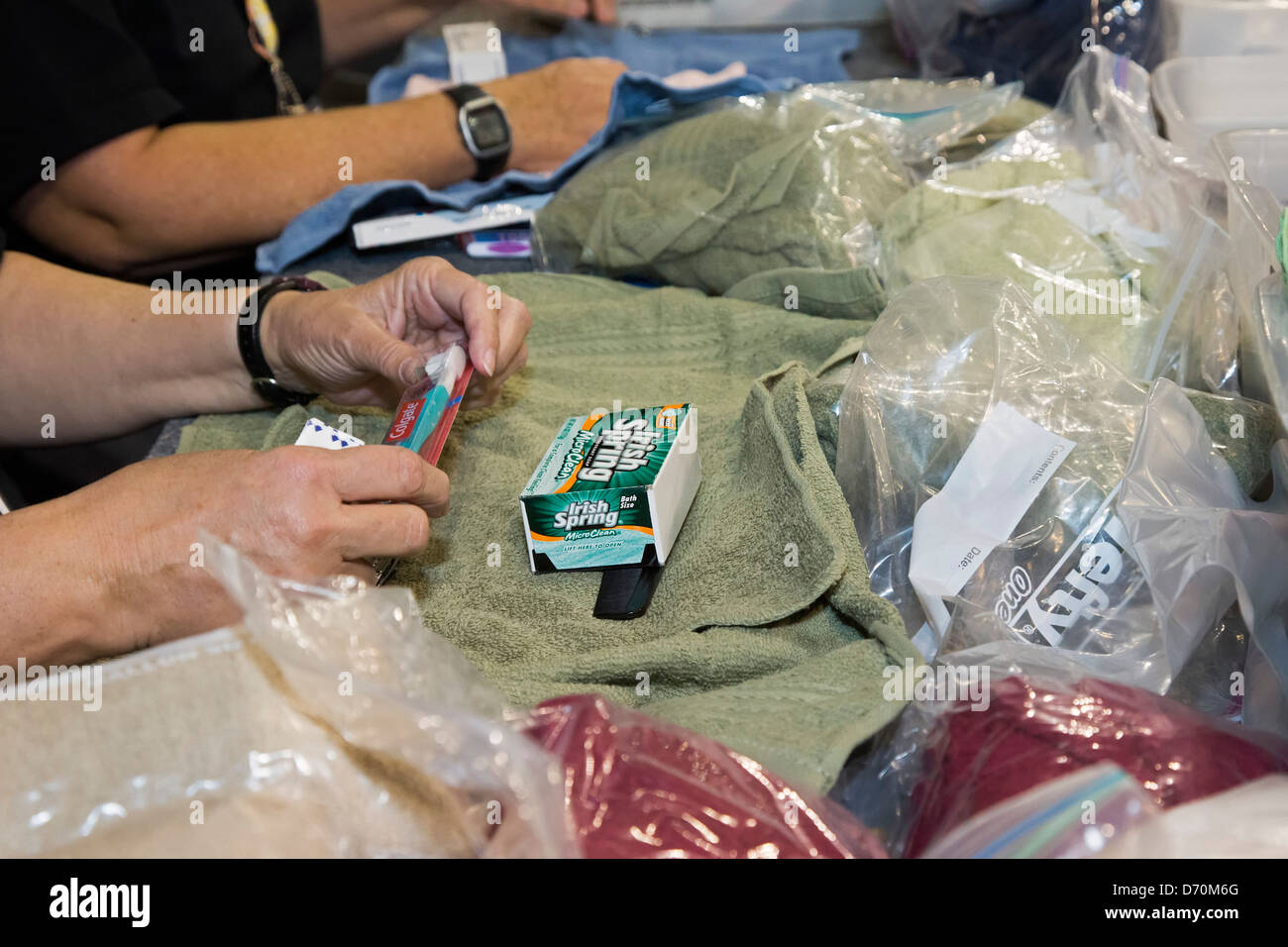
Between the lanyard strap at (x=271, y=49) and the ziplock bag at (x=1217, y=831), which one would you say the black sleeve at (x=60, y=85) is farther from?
the ziplock bag at (x=1217, y=831)

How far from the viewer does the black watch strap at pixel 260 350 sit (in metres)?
0.95

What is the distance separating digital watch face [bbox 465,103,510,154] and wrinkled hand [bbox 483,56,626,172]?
3 cm

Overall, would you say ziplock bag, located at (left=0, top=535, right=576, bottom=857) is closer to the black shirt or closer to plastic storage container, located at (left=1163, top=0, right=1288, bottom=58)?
the black shirt

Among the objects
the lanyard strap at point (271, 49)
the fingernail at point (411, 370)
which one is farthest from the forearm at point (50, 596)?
the lanyard strap at point (271, 49)

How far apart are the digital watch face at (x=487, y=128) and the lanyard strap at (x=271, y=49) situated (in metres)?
0.34

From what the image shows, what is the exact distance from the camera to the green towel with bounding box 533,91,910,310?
3.25ft

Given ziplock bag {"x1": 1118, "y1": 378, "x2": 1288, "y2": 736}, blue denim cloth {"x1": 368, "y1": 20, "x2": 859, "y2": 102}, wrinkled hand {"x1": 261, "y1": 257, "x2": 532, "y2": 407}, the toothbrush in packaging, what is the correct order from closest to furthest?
ziplock bag {"x1": 1118, "y1": 378, "x2": 1288, "y2": 736} < the toothbrush in packaging < wrinkled hand {"x1": 261, "y1": 257, "x2": 532, "y2": 407} < blue denim cloth {"x1": 368, "y1": 20, "x2": 859, "y2": 102}

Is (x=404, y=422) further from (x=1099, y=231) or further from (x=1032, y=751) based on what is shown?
(x=1099, y=231)

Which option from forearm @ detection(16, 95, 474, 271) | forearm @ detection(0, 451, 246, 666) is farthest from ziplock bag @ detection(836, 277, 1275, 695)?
forearm @ detection(16, 95, 474, 271)

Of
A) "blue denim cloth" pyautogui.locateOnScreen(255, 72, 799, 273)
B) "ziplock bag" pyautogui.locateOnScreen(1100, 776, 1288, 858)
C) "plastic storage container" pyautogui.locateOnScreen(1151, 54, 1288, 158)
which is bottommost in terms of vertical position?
"ziplock bag" pyautogui.locateOnScreen(1100, 776, 1288, 858)

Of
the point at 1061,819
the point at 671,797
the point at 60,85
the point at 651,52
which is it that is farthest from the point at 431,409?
the point at 651,52

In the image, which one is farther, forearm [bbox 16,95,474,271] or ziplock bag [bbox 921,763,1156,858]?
forearm [bbox 16,95,474,271]

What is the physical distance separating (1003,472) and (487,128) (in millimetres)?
883
